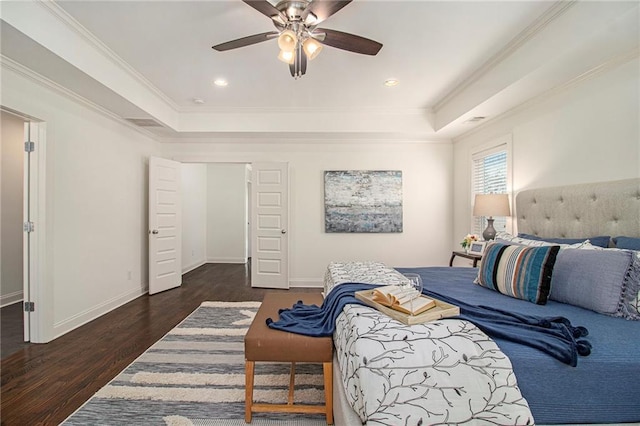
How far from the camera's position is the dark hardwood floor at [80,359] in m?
1.90

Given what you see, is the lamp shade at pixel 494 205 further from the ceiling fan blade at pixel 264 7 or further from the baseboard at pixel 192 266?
the baseboard at pixel 192 266

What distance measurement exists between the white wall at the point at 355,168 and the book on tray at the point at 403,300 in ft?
10.9

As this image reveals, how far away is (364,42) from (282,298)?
2119mm

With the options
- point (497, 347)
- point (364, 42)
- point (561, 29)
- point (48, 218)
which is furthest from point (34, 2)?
point (561, 29)

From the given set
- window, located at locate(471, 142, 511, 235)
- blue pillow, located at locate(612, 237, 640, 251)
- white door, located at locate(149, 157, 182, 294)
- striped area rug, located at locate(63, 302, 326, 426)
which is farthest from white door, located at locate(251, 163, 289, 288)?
blue pillow, located at locate(612, 237, 640, 251)

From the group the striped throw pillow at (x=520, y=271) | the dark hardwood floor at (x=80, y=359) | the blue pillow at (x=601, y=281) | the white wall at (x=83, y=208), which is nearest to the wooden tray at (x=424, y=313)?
the striped throw pillow at (x=520, y=271)

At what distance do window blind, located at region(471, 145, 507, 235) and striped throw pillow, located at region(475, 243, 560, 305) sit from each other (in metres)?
1.77

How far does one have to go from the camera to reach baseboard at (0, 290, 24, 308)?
Result: 151 inches

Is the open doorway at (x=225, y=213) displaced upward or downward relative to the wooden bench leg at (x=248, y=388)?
upward

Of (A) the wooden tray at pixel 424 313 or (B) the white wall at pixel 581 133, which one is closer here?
(A) the wooden tray at pixel 424 313

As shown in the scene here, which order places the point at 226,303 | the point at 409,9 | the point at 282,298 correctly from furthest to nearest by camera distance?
1. the point at 226,303
2. the point at 282,298
3. the point at 409,9

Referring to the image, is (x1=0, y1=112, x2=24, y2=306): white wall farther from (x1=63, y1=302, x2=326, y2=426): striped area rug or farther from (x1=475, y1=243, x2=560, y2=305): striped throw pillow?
(x1=475, y1=243, x2=560, y2=305): striped throw pillow

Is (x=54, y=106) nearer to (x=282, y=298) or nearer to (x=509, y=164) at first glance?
(x=282, y=298)

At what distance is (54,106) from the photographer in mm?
2887
